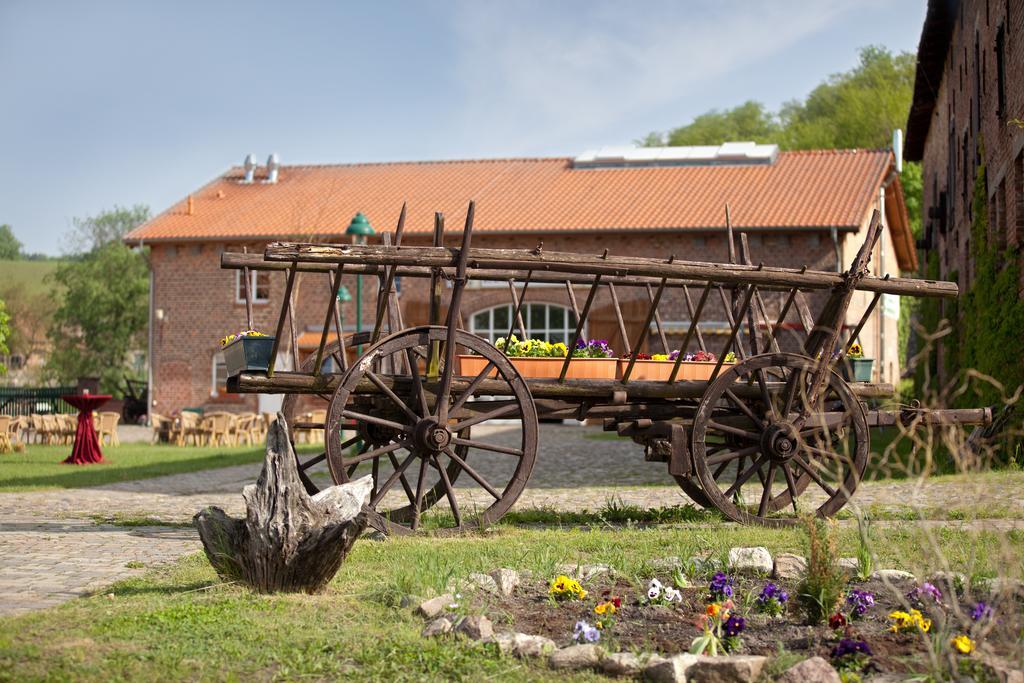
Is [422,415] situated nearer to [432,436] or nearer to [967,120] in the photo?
[432,436]

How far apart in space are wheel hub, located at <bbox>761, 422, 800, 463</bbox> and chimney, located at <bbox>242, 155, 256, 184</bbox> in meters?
29.1

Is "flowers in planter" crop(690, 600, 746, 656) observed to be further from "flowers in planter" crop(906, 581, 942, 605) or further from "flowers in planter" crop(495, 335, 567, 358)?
"flowers in planter" crop(495, 335, 567, 358)

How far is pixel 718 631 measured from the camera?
4.39 m

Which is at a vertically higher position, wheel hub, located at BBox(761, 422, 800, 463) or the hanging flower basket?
the hanging flower basket

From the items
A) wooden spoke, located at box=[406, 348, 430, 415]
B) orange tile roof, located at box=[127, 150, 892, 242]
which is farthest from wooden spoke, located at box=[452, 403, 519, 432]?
orange tile roof, located at box=[127, 150, 892, 242]

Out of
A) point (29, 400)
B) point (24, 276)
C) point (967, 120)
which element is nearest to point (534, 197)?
point (967, 120)

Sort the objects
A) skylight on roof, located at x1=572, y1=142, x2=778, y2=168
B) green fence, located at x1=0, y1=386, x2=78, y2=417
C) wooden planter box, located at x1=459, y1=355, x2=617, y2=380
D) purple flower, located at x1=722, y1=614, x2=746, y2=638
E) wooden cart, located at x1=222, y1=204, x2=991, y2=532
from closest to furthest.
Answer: purple flower, located at x1=722, y1=614, x2=746, y2=638
wooden cart, located at x1=222, y1=204, x2=991, y2=532
wooden planter box, located at x1=459, y1=355, x2=617, y2=380
green fence, located at x1=0, y1=386, x2=78, y2=417
skylight on roof, located at x1=572, y1=142, x2=778, y2=168

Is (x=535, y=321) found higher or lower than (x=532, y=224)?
lower

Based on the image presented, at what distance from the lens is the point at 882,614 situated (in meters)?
4.83

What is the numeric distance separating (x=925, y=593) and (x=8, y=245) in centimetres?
5179

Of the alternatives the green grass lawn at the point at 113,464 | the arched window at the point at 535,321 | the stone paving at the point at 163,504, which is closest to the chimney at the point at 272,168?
the arched window at the point at 535,321

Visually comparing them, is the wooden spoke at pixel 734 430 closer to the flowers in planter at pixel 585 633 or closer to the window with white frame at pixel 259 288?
the flowers in planter at pixel 585 633

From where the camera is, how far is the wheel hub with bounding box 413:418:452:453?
7125 millimetres

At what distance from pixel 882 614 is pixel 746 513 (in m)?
2.86
